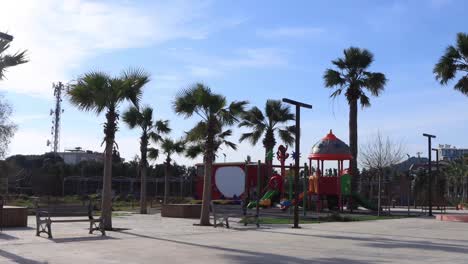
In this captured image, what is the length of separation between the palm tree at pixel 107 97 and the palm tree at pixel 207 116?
102 inches

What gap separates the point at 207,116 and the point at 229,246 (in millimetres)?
8279

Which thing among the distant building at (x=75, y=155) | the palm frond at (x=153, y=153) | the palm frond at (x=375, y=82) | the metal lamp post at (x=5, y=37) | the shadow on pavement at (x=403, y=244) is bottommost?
the shadow on pavement at (x=403, y=244)

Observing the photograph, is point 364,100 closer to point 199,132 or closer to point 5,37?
point 199,132

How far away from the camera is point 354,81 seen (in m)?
38.6

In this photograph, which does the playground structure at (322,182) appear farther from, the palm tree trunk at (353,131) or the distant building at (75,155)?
A: the distant building at (75,155)

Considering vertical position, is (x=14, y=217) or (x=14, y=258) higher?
A: (x=14, y=217)

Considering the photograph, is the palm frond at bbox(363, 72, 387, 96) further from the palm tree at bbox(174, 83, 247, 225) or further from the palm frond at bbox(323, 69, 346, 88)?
the palm tree at bbox(174, 83, 247, 225)

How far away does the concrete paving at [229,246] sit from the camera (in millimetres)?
12211

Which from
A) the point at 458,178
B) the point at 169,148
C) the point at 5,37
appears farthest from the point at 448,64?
the point at 458,178

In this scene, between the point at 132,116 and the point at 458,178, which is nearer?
the point at 132,116

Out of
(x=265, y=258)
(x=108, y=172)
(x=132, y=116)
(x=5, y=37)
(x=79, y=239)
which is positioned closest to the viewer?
(x=265, y=258)

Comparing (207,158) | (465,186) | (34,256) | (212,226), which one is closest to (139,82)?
(207,158)

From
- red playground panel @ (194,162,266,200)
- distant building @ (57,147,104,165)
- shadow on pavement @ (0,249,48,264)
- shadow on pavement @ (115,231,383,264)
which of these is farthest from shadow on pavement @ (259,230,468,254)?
distant building @ (57,147,104,165)

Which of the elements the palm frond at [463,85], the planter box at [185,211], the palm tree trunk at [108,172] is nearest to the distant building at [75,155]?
the planter box at [185,211]
